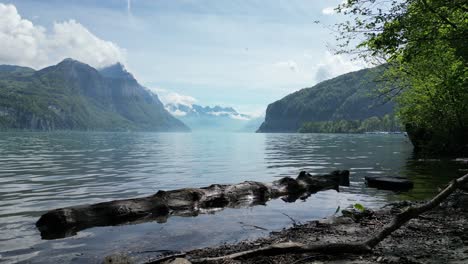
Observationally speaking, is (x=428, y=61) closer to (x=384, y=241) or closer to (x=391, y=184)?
(x=391, y=184)

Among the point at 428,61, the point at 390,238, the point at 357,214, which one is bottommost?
the point at 357,214

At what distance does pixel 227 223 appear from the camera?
15.6 meters

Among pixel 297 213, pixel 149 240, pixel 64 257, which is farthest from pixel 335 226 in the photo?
pixel 64 257

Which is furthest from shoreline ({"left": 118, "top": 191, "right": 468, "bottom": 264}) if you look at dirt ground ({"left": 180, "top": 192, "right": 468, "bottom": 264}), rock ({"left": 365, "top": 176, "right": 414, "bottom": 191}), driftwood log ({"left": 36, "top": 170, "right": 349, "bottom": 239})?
rock ({"left": 365, "top": 176, "right": 414, "bottom": 191})

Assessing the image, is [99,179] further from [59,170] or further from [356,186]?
[356,186]

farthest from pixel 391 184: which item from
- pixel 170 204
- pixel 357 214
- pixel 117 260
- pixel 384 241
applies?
pixel 117 260

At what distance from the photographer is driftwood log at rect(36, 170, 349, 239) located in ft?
47.4

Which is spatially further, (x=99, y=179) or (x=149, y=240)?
(x=99, y=179)

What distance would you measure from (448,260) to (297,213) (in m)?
9.53

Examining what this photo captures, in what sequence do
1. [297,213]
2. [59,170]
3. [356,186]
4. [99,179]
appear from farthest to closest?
[59,170] → [99,179] → [356,186] → [297,213]

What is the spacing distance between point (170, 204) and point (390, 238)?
33.3ft

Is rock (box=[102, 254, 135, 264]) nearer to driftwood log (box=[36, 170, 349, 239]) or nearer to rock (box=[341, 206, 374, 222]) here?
driftwood log (box=[36, 170, 349, 239])

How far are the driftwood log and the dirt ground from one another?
583 cm

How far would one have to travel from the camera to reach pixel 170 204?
57.0 feet
